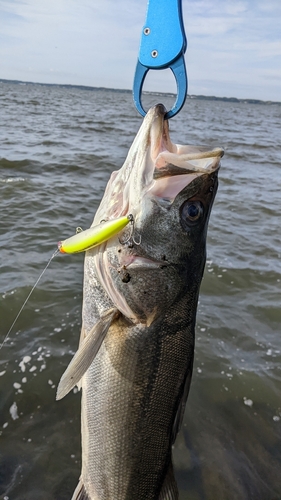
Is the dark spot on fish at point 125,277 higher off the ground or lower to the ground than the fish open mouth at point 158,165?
lower

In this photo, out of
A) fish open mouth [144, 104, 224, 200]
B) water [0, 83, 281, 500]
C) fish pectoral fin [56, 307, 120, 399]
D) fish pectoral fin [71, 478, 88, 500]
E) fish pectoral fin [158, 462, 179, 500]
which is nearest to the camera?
fish pectoral fin [56, 307, 120, 399]

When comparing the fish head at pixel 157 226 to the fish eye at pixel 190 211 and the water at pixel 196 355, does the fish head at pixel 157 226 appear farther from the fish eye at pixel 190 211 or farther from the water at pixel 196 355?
the water at pixel 196 355

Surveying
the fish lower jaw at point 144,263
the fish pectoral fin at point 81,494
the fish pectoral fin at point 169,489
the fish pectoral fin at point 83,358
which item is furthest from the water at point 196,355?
the fish lower jaw at point 144,263

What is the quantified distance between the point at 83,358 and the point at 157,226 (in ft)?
2.51

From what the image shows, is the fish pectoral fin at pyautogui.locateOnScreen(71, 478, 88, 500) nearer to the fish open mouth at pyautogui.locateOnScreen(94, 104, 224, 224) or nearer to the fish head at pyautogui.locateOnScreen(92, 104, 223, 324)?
the fish head at pyautogui.locateOnScreen(92, 104, 223, 324)

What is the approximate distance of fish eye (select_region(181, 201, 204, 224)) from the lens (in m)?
2.12

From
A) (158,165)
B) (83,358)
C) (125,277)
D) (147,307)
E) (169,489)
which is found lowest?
(169,489)

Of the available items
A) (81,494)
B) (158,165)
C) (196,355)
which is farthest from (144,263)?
(196,355)

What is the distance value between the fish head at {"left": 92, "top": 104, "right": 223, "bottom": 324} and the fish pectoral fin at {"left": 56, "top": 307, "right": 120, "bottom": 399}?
0.16 metres

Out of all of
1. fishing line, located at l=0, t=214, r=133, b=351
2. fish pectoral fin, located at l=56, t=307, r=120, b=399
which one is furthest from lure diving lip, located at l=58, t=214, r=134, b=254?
fish pectoral fin, located at l=56, t=307, r=120, b=399

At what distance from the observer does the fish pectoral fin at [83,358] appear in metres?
1.98

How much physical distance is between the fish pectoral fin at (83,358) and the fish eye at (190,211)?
688 millimetres

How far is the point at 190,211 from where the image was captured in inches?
83.6

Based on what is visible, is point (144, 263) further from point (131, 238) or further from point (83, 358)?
point (83, 358)
